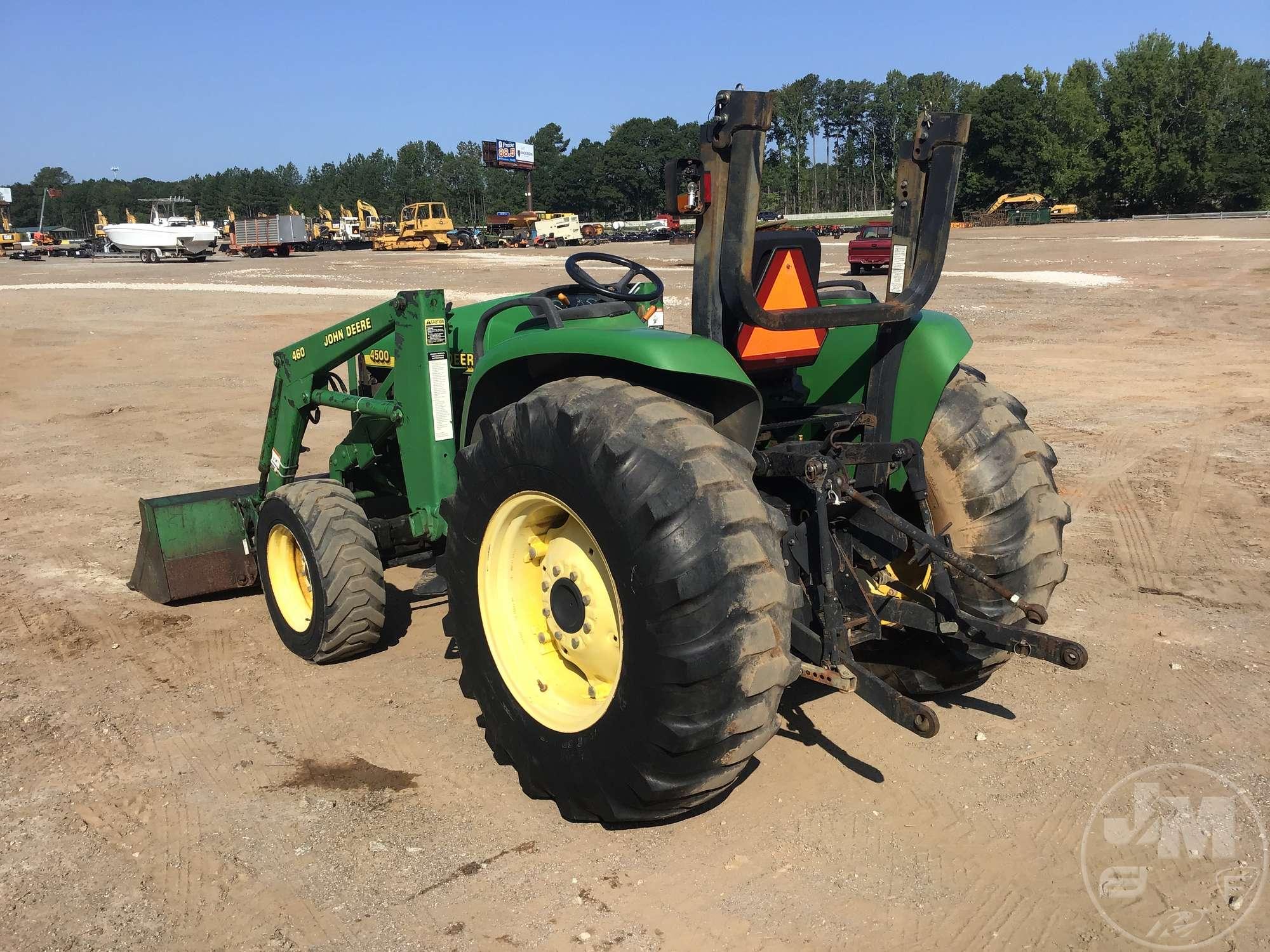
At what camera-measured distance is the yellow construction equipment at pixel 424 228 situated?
55.5m

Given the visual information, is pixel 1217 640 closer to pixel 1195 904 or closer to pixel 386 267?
pixel 1195 904

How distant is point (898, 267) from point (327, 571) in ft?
9.67

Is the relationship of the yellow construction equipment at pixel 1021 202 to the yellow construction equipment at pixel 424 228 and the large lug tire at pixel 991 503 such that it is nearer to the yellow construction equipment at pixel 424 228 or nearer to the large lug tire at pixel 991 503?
the yellow construction equipment at pixel 424 228

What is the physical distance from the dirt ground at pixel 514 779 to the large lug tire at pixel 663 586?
1.35 feet

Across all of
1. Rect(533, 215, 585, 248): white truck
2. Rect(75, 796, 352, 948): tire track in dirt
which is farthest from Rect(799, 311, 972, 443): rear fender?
Rect(533, 215, 585, 248): white truck

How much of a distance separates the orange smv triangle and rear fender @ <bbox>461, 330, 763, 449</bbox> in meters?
0.25

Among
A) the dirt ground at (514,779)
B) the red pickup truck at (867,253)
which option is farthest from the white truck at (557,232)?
the dirt ground at (514,779)

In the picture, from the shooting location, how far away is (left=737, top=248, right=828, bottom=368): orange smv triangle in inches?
141

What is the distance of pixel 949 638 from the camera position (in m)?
3.95

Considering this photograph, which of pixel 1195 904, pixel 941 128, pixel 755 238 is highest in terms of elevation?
pixel 941 128

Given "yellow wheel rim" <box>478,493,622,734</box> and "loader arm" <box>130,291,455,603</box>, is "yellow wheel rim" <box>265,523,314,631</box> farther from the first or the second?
"yellow wheel rim" <box>478,493,622,734</box>


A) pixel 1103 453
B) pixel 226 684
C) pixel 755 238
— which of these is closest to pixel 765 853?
pixel 755 238

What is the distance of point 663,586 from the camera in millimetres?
2955

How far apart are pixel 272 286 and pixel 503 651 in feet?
91.6
